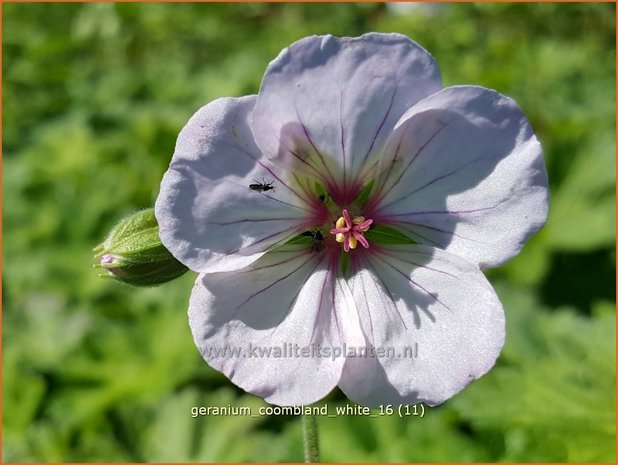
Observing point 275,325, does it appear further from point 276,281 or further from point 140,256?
point 140,256

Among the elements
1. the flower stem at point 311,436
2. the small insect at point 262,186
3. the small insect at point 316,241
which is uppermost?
the small insect at point 262,186

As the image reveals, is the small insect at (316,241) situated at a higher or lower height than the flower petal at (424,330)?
higher

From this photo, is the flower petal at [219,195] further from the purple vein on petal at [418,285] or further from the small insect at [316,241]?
the purple vein on petal at [418,285]

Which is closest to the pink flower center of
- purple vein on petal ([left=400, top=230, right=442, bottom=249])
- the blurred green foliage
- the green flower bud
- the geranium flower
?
the geranium flower

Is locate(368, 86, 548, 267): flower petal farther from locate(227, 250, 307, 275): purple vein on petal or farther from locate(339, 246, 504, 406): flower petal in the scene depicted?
locate(227, 250, 307, 275): purple vein on petal

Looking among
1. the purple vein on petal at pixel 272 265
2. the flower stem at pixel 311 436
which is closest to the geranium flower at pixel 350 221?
the purple vein on petal at pixel 272 265

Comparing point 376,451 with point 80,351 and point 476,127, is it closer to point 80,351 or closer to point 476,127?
point 80,351

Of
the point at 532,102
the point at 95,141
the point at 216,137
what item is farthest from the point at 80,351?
the point at 532,102
